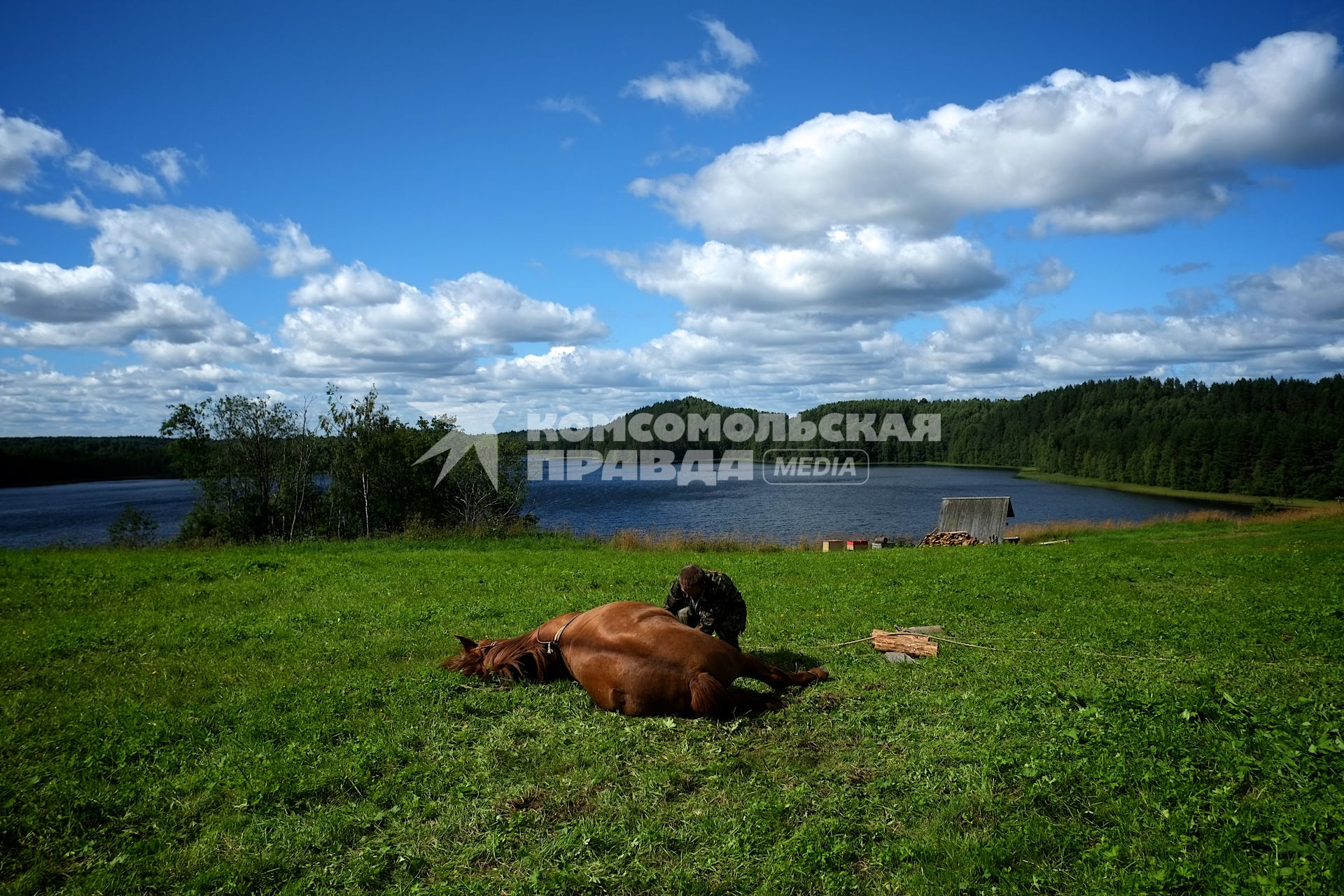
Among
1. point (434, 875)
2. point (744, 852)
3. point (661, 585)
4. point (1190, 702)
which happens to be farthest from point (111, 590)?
point (1190, 702)

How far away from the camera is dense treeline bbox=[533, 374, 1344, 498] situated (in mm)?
81062

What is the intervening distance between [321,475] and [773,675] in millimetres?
39667

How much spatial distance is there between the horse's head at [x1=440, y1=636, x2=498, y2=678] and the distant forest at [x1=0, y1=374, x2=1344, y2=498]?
34.5m

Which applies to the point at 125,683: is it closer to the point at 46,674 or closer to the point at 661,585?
the point at 46,674

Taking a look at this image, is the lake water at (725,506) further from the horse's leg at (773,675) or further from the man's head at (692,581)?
the horse's leg at (773,675)

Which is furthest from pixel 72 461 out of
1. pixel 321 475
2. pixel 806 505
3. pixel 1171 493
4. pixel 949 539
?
pixel 1171 493

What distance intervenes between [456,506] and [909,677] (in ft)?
119

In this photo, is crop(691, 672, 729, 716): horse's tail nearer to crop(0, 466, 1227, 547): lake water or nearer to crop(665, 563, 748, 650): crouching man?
crop(665, 563, 748, 650): crouching man

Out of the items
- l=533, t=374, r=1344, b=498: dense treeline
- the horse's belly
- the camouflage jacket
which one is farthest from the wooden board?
l=533, t=374, r=1344, b=498: dense treeline

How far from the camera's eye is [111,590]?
1262 centimetres

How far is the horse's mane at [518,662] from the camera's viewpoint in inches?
295

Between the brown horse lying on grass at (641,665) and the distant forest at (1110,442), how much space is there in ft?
116

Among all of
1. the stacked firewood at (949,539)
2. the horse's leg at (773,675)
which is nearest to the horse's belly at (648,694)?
the horse's leg at (773,675)

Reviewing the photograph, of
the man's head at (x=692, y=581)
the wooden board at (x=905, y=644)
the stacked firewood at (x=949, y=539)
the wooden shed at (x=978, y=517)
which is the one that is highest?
the man's head at (x=692, y=581)
